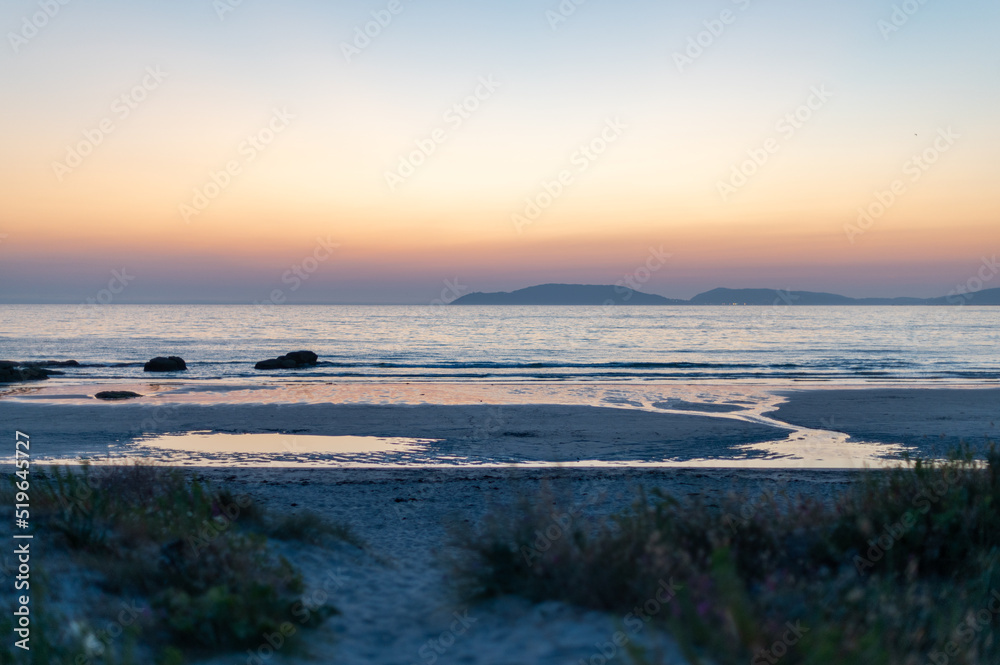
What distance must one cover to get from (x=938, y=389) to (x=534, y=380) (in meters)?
16.2

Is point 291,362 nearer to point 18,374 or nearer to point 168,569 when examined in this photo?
point 18,374

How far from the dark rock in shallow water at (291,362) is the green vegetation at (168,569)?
101 feet

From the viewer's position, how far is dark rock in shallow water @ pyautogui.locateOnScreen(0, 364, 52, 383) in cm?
2992

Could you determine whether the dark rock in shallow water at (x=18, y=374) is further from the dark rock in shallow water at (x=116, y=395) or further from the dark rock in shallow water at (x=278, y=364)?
the dark rock in shallow water at (x=278, y=364)

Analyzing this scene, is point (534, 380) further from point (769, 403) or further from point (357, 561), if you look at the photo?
point (357, 561)

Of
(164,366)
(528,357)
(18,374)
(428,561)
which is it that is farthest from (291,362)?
(428,561)

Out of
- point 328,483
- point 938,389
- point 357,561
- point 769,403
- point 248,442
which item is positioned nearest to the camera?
point 357,561

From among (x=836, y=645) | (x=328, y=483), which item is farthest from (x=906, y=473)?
(x=328, y=483)

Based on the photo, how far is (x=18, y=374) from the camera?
30.5 m

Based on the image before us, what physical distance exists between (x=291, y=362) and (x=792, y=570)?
3534 cm

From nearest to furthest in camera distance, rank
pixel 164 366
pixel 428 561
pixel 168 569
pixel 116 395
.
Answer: pixel 168 569
pixel 428 561
pixel 116 395
pixel 164 366

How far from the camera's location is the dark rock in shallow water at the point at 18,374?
29.9 m

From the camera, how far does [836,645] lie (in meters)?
3.41

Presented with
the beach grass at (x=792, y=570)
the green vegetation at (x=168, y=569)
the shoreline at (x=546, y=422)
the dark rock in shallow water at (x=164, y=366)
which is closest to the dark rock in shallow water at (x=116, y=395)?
the shoreline at (x=546, y=422)
